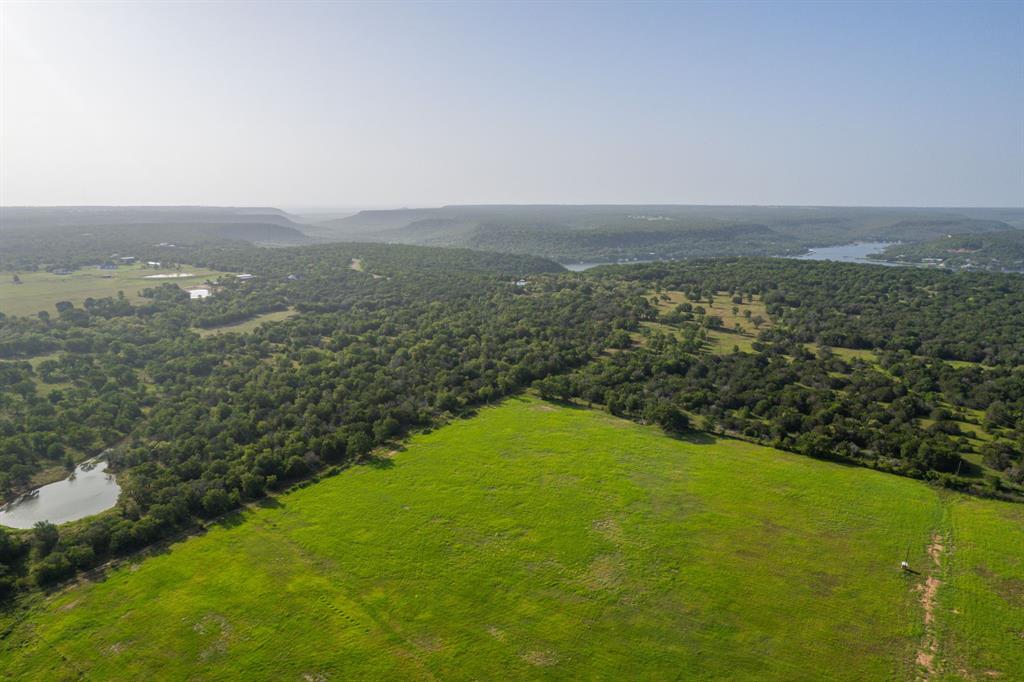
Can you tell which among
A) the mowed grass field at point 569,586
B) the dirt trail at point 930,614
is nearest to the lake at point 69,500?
the mowed grass field at point 569,586

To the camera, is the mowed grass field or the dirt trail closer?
the dirt trail

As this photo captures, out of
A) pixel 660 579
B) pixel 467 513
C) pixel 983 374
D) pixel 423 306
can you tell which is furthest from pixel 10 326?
pixel 983 374

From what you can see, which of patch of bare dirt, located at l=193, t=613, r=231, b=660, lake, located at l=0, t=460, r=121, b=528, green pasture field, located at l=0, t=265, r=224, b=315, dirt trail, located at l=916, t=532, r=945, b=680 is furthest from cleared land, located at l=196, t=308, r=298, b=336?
dirt trail, located at l=916, t=532, r=945, b=680

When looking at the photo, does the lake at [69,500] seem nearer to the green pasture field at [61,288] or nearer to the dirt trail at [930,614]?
the dirt trail at [930,614]

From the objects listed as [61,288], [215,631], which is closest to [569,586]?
[215,631]

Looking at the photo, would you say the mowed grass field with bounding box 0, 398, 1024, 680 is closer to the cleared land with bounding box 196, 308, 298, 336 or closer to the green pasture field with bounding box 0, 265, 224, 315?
the cleared land with bounding box 196, 308, 298, 336

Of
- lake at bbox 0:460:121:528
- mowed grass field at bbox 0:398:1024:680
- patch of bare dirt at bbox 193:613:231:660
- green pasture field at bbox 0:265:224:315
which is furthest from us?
green pasture field at bbox 0:265:224:315
